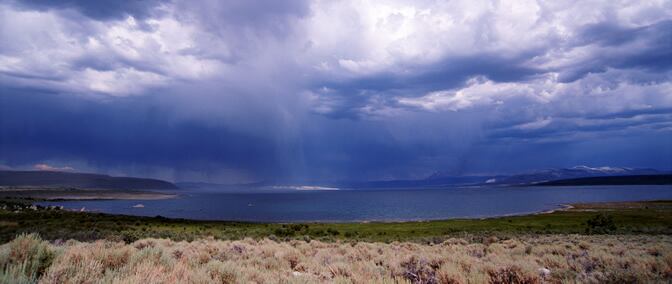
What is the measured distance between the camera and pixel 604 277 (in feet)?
23.9

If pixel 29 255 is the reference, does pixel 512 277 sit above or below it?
below

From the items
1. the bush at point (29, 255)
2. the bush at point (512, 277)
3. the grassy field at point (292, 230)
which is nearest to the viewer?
the bush at point (29, 255)

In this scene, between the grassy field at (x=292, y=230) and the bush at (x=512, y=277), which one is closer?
the bush at (x=512, y=277)

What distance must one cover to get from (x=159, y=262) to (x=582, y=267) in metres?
9.71

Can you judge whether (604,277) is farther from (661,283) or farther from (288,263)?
(288,263)

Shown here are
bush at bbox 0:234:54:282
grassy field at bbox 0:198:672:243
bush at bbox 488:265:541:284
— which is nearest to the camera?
bush at bbox 0:234:54:282

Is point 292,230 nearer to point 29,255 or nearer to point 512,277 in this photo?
point 512,277

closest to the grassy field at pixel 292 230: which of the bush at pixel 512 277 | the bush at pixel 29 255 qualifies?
the bush at pixel 29 255

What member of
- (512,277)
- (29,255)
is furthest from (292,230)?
(29,255)

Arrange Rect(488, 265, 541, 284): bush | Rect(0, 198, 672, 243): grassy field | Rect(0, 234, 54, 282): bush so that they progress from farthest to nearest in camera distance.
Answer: Rect(0, 198, 672, 243): grassy field < Rect(488, 265, 541, 284): bush < Rect(0, 234, 54, 282): bush

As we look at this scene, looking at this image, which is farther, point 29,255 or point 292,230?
point 292,230

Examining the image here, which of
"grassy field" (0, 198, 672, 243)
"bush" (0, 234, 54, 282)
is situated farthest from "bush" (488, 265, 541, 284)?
"grassy field" (0, 198, 672, 243)

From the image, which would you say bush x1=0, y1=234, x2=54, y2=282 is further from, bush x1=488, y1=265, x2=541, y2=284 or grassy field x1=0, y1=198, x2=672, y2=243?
grassy field x1=0, y1=198, x2=672, y2=243

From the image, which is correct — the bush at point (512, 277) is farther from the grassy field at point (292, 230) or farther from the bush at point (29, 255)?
the grassy field at point (292, 230)
